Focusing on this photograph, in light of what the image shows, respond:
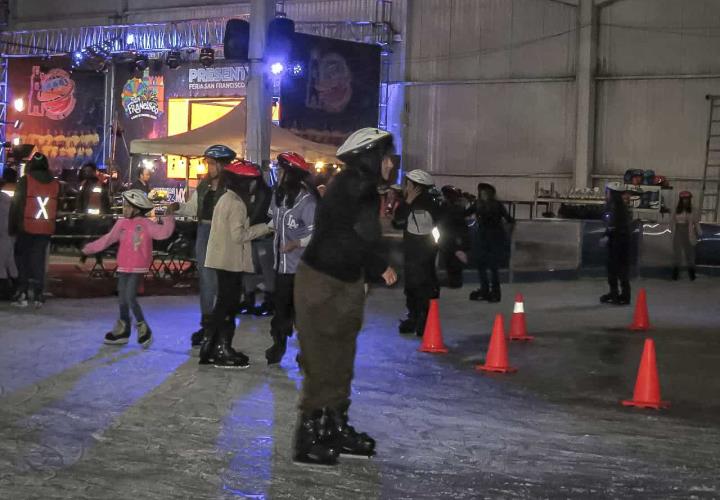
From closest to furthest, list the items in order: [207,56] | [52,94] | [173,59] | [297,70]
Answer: [297,70], [207,56], [173,59], [52,94]

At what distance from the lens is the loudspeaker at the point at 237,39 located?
55.7ft

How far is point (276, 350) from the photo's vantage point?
30.2 feet

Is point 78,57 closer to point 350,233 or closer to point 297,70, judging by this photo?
point 297,70

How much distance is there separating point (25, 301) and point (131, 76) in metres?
24.1

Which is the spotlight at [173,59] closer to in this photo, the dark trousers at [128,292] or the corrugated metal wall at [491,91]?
the corrugated metal wall at [491,91]

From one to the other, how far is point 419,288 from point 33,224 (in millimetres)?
4704

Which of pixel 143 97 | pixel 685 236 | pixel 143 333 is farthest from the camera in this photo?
pixel 143 97

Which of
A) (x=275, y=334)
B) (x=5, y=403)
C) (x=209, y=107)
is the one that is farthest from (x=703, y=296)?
(x=209, y=107)

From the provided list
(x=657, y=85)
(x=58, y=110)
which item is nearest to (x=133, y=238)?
(x=657, y=85)

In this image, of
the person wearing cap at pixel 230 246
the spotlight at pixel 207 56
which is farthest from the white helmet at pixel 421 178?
the spotlight at pixel 207 56

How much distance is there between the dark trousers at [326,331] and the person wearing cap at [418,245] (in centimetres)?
545

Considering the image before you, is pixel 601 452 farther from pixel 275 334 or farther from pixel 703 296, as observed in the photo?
pixel 703 296

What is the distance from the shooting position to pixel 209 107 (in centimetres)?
3506

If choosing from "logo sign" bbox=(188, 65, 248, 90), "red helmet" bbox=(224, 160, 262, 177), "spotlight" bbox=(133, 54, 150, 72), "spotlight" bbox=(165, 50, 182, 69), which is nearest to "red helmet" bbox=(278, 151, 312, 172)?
"red helmet" bbox=(224, 160, 262, 177)
